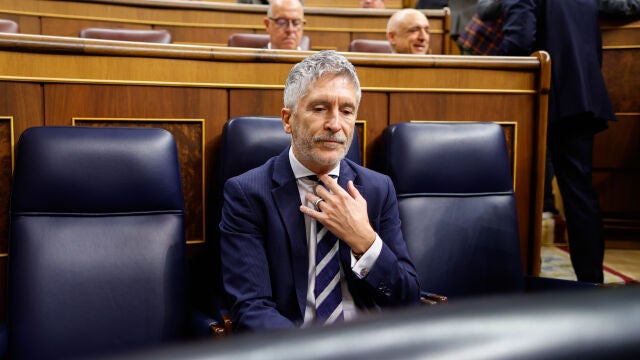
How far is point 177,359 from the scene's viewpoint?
0.27 ft

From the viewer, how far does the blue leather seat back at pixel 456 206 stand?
0.95 m

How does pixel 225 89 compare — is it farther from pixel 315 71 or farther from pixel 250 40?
pixel 250 40


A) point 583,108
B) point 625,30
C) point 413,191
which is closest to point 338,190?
point 413,191

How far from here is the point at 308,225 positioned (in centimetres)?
74

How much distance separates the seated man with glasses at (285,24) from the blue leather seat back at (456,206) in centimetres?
82

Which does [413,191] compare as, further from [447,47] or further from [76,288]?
[447,47]

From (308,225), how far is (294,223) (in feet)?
0.07

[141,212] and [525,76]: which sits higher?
[525,76]

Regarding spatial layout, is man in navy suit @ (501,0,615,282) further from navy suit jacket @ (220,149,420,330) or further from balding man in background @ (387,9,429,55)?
navy suit jacket @ (220,149,420,330)

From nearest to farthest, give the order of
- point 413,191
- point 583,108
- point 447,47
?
point 413,191
point 583,108
point 447,47

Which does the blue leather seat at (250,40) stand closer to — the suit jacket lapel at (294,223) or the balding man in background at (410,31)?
the balding man in background at (410,31)

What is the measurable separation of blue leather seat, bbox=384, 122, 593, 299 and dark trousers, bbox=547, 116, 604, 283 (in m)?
0.59

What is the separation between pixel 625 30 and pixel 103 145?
6.08 feet

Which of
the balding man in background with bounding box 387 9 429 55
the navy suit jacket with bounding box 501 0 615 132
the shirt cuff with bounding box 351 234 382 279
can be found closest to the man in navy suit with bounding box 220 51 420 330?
the shirt cuff with bounding box 351 234 382 279
